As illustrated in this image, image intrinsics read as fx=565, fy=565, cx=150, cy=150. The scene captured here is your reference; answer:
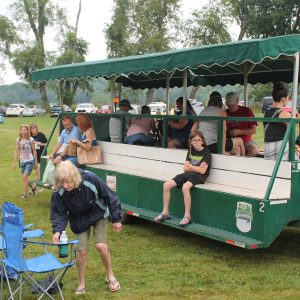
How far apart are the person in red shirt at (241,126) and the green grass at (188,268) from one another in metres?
1.31

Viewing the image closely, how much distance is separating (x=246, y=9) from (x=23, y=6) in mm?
28372

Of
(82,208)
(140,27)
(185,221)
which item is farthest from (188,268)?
(140,27)

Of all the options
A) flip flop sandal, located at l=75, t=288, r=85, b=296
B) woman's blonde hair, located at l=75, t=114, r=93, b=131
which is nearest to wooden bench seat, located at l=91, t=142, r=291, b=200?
woman's blonde hair, located at l=75, t=114, r=93, b=131

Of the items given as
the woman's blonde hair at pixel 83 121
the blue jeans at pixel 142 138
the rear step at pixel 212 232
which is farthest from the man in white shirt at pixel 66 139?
the rear step at pixel 212 232

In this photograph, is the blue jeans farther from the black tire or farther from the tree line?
the tree line

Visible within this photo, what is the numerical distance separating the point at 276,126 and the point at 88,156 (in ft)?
13.2

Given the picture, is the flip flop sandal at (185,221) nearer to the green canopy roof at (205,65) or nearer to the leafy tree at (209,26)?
the green canopy roof at (205,65)

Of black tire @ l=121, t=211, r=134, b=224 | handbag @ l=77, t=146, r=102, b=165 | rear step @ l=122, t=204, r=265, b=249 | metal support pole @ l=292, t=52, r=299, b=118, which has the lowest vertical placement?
black tire @ l=121, t=211, r=134, b=224

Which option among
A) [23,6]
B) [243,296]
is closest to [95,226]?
[243,296]

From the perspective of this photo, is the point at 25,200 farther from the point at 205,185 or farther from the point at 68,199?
the point at 68,199

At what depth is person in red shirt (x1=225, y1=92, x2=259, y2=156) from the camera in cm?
777

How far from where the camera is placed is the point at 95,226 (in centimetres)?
542

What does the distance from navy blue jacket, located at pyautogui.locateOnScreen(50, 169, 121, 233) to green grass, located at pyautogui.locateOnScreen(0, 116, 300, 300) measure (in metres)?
0.71

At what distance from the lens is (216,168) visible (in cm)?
732
